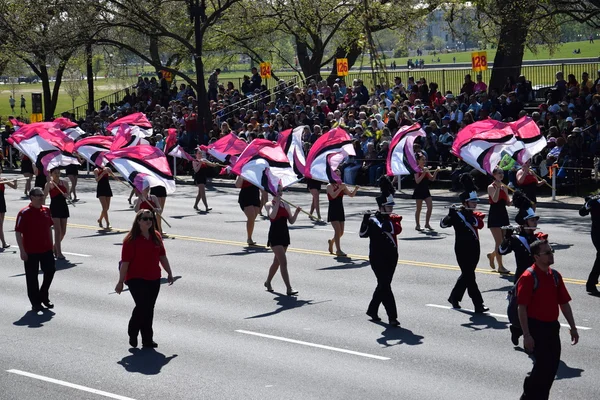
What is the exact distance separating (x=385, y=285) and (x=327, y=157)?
5828mm

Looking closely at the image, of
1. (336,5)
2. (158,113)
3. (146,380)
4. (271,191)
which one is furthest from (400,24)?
(146,380)

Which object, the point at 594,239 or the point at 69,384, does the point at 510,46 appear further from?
the point at 69,384

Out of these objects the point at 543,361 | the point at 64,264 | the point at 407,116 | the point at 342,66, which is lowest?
the point at 64,264

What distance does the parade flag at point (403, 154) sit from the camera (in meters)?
20.5

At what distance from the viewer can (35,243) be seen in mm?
14297

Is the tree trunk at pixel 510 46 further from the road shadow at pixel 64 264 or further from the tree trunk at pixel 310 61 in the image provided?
the road shadow at pixel 64 264

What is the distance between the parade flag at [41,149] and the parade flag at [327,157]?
579cm

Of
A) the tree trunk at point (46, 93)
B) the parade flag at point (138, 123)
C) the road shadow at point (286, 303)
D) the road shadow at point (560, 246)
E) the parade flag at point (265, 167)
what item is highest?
the tree trunk at point (46, 93)

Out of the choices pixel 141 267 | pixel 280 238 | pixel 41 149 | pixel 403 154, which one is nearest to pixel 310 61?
pixel 41 149

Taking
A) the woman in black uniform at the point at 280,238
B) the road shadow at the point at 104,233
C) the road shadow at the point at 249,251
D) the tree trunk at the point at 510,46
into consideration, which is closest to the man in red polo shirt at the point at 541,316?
the woman in black uniform at the point at 280,238

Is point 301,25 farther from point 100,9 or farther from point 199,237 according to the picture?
point 199,237

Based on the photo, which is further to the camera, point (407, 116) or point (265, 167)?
point (407, 116)

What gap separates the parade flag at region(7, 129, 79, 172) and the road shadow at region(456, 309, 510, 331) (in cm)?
1086

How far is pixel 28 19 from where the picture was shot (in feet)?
125
